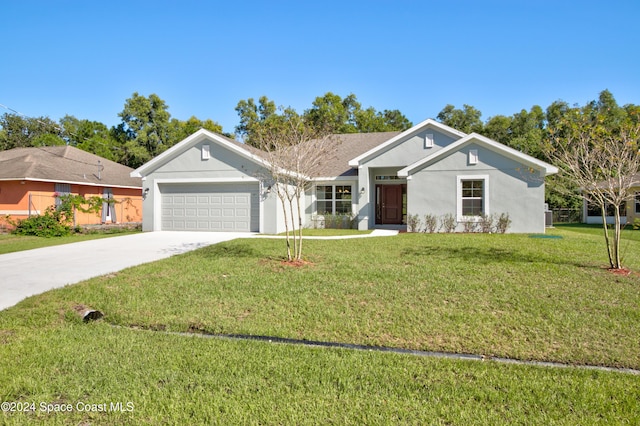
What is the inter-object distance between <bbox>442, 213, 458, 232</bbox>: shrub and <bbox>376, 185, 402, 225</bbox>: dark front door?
401 centimetres

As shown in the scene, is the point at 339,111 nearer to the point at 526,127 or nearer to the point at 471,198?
the point at 526,127

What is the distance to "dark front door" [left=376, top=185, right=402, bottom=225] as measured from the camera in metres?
20.3

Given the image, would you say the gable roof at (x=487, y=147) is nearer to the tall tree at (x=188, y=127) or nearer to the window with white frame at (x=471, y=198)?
the window with white frame at (x=471, y=198)

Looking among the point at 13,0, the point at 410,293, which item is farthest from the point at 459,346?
the point at 13,0

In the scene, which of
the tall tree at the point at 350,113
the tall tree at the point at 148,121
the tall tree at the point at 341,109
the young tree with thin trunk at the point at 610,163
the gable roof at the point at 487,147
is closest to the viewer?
the young tree with thin trunk at the point at 610,163

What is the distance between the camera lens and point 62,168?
22.5 meters

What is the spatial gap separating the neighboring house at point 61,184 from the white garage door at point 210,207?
5351 mm

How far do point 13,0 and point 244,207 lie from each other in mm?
10800

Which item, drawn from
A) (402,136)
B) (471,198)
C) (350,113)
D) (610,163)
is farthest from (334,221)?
(350,113)

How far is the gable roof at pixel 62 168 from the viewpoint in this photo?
65.1ft

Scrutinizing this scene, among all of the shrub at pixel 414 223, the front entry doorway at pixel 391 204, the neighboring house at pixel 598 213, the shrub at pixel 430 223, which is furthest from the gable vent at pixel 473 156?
the neighboring house at pixel 598 213

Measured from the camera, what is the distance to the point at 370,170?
1970 centimetres

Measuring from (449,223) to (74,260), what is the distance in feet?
44.6

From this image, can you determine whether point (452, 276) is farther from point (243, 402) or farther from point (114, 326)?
point (114, 326)
